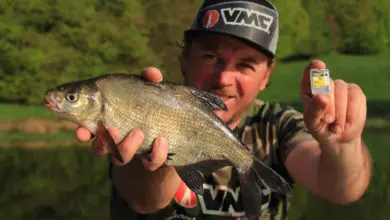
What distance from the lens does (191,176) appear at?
3.79 meters

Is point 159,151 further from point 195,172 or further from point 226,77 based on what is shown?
point 226,77

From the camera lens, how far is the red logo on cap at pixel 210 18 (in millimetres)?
4762

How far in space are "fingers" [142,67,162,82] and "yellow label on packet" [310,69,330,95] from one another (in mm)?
862

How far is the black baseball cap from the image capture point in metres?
4.69

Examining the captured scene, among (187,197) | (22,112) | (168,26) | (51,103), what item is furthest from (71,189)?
(168,26)

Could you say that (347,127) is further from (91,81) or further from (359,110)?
(91,81)

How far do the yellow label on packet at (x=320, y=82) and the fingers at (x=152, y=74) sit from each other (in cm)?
86

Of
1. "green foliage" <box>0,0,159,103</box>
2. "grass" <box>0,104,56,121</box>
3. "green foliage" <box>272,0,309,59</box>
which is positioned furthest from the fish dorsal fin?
"green foliage" <box>272,0,309,59</box>

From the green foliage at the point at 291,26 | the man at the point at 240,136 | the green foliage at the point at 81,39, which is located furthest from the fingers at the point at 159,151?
the green foliage at the point at 291,26

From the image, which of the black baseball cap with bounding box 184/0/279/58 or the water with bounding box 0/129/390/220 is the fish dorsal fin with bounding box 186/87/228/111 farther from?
the water with bounding box 0/129/390/220

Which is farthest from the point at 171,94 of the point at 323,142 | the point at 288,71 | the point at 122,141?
the point at 288,71

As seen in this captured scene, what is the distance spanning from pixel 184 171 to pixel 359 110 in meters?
1.03

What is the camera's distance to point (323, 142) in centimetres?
373

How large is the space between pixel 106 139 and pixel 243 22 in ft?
5.75
